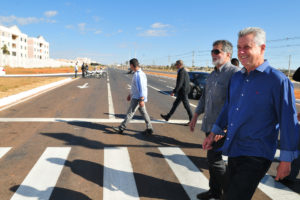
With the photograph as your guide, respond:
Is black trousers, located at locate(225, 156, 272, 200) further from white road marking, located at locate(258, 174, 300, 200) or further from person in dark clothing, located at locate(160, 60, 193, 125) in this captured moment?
person in dark clothing, located at locate(160, 60, 193, 125)

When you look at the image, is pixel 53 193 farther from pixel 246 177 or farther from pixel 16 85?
pixel 16 85

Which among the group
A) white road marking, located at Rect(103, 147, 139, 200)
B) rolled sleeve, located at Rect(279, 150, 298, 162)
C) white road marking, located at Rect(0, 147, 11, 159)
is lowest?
white road marking, located at Rect(103, 147, 139, 200)

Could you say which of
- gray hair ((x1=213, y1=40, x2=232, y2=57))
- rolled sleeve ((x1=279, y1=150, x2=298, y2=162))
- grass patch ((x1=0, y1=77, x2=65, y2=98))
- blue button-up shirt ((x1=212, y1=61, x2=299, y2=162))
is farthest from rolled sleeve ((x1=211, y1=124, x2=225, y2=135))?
grass patch ((x1=0, y1=77, x2=65, y2=98))

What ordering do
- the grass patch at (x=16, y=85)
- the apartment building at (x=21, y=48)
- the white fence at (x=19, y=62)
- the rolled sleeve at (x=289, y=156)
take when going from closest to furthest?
the rolled sleeve at (x=289, y=156) < the grass patch at (x=16, y=85) < the white fence at (x=19, y=62) < the apartment building at (x=21, y=48)

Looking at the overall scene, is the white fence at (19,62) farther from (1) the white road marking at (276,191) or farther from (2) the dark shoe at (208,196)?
(1) the white road marking at (276,191)

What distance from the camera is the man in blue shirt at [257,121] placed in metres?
1.86

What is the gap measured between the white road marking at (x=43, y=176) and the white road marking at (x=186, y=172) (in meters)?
1.83

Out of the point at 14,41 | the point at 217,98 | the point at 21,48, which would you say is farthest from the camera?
the point at 21,48

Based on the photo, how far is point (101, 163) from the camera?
4.34 metres

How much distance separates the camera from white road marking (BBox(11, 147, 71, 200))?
3199 mm

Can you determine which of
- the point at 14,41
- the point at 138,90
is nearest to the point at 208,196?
the point at 138,90

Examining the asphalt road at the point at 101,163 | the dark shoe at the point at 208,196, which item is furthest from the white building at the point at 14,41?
Answer: the dark shoe at the point at 208,196

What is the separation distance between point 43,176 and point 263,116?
321cm

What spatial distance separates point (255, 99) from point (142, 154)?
3.24 m
